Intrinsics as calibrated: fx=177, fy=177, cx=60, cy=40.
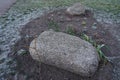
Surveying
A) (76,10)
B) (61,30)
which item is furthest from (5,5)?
(61,30)

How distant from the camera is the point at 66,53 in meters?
2.35

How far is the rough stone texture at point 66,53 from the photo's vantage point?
2.27 metres

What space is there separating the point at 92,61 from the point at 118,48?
3.47 ft

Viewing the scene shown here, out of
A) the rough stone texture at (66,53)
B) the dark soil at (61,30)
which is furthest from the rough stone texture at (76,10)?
the rough stone texture at (66,53)

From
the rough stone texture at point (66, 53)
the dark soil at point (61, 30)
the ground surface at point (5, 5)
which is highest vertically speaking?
the rough stone texture at point (66, 53)

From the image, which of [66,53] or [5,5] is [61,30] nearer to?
[66,53]

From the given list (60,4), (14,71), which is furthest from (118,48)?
(60,4)

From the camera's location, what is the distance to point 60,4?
5.56 meters

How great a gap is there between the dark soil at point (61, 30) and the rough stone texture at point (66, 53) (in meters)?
0.11

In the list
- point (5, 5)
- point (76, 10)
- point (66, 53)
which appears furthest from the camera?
point (5, 5)

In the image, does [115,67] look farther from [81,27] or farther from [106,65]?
[81,27]

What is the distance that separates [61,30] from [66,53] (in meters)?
1.35

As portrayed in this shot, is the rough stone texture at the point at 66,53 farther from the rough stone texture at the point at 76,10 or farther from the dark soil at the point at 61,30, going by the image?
the rough stone texture at the point at 76,10

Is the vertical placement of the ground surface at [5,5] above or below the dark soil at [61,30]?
below
